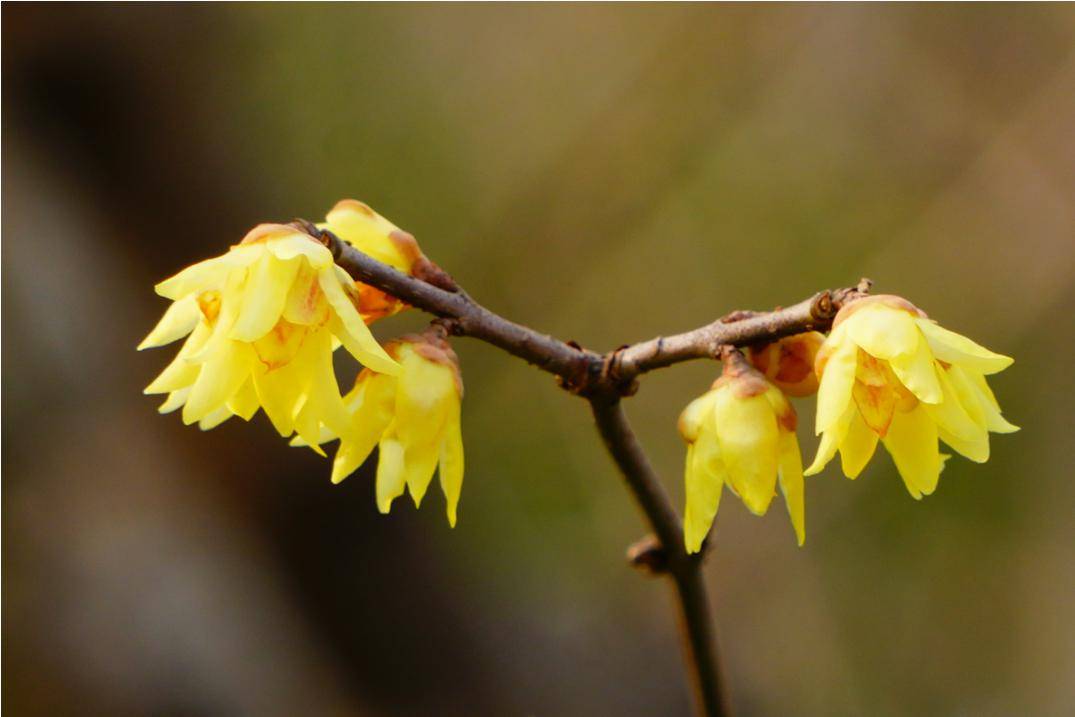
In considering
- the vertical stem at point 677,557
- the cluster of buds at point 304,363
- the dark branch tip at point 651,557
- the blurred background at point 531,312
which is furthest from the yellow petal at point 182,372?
the blurred background at point 531,312

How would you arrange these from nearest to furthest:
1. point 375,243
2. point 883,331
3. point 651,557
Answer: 1. point 883,331
2. point 375,243
3. point 651,557

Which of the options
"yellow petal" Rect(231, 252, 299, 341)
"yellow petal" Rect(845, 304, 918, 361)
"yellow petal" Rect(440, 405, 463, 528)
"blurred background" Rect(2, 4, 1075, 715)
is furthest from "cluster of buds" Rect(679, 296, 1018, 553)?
"blurred background" Rect(2, 4, 1075, 715)

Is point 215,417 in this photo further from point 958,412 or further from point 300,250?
point 958,412

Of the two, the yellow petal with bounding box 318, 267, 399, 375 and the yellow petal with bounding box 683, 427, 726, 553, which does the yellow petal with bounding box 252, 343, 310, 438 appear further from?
the yellow petal with bounding box 683, 427, 726, 553

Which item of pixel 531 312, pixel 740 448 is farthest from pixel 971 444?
pixel 531 312

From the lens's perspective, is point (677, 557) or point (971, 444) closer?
point (971, 444)
